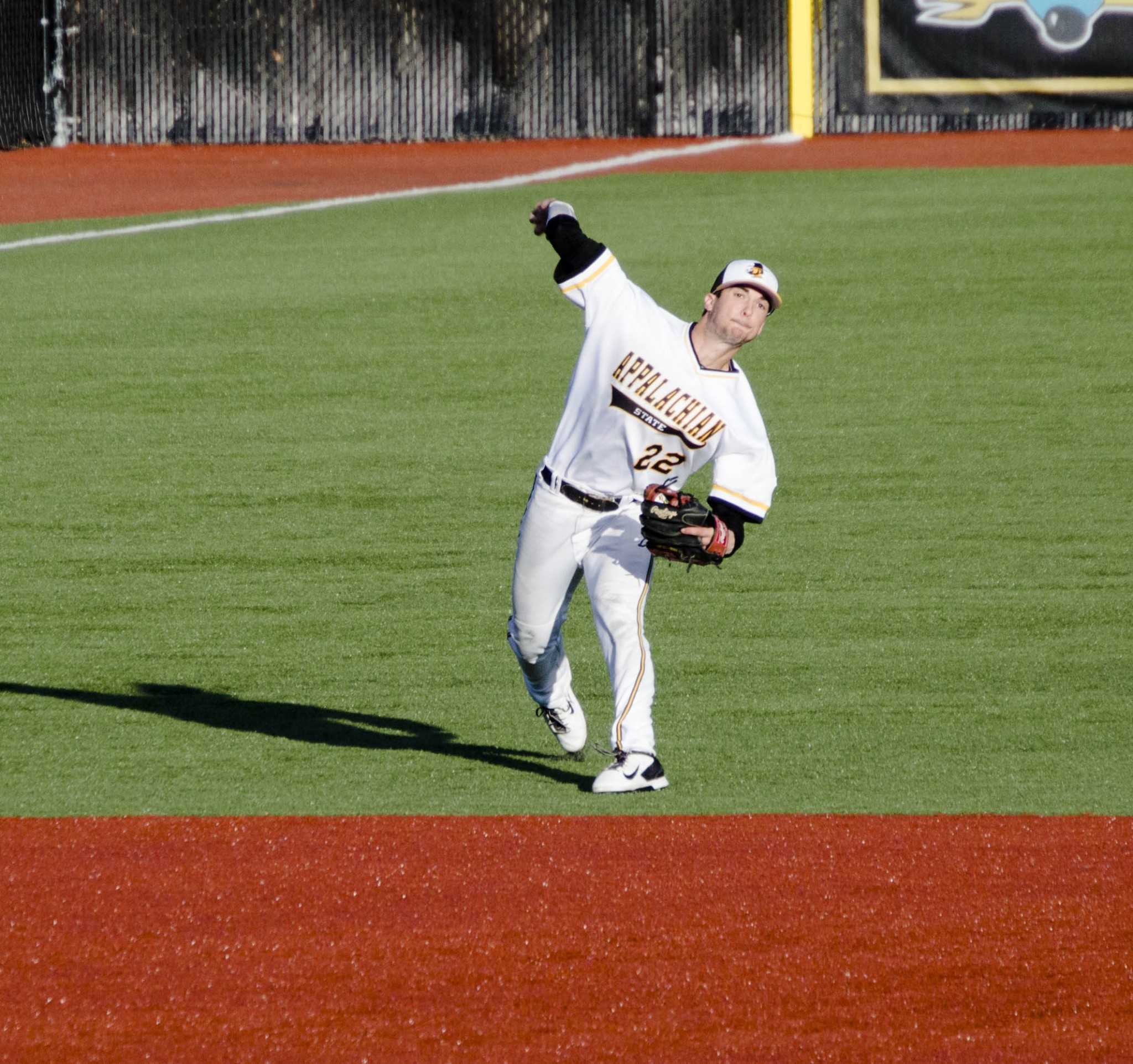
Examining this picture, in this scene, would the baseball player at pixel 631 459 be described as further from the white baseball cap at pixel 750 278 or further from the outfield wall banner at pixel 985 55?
the outfield wall banner at pixel 985 55

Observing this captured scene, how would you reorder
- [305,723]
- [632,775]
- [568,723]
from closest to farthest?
[632,775] → [568,723] → [305,723]

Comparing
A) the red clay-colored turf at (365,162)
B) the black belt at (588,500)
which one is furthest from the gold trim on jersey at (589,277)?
the red clay-colored turf at (365,162)

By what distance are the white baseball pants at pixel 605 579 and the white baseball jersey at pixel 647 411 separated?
109 mm

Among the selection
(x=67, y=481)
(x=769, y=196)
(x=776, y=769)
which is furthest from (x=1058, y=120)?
(x=776, y=769)

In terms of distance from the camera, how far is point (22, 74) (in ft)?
73.4

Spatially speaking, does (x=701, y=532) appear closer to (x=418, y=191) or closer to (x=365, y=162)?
(x=418, y=191)

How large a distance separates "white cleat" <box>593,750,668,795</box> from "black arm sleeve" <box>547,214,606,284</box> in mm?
1673

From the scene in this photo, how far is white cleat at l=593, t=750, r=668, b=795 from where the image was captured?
20.6 feet

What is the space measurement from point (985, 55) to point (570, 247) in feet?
57.8

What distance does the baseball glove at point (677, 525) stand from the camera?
577cm

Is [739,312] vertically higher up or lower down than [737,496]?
higher up

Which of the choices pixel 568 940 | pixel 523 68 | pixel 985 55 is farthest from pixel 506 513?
pixel 985 55

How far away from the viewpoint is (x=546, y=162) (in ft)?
74.3

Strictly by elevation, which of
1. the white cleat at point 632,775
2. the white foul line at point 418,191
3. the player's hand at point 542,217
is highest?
the white foul line at point 418,191
